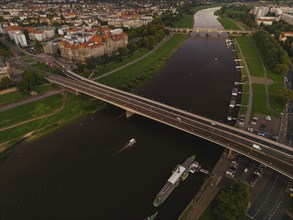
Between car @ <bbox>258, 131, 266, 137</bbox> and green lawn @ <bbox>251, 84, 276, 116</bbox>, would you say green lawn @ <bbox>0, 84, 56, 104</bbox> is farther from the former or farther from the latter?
green lawn @ <bbox>251, 84, 276, 116</bbox>

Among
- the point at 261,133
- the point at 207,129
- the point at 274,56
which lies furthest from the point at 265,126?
the point at 274,56

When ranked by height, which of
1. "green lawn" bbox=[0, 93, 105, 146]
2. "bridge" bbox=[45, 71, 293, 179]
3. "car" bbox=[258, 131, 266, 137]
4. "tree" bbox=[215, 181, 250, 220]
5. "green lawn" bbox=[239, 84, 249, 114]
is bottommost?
"green lawn" bbox=[0, 93, 105, 146]

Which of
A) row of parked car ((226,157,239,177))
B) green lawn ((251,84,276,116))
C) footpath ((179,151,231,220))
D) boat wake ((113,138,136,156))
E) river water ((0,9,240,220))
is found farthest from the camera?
green lawn ((251,84,276,116))

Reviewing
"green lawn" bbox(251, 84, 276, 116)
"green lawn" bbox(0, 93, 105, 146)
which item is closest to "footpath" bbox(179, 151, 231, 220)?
"green lawn" bbox(251, 84, 276, 116)

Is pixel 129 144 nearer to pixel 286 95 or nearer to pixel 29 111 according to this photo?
pixel 29 111

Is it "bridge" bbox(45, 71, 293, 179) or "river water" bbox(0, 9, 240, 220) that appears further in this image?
"bridge" bbox(45, 71, 293, 179)

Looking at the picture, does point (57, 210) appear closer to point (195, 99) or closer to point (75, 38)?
point (195, 99)

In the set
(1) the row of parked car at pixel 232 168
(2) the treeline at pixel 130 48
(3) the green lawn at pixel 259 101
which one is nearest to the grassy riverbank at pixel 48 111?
(2) the treeline at pixel 130 48

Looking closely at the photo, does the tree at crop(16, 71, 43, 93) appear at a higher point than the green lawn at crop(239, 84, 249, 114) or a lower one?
higher
